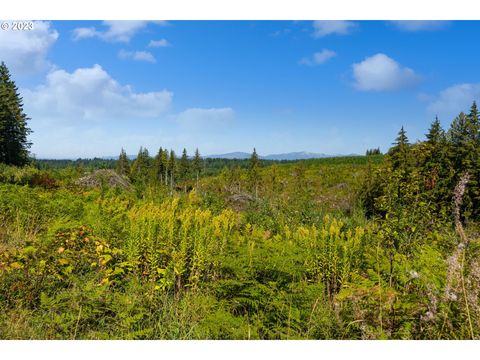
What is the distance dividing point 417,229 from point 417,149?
11.4 ft

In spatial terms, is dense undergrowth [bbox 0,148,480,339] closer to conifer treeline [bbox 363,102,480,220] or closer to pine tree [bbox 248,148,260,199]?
conifer treeline [bbox 363,102,480,220]

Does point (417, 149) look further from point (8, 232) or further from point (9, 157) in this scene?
point (9, 157)

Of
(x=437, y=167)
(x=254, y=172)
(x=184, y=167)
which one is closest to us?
(x=437, y=167)

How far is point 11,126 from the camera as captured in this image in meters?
35.9

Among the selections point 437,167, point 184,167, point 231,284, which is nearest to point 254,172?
point 437,167

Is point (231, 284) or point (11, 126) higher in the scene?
point (11, 126)

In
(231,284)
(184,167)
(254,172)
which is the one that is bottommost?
(231,284)

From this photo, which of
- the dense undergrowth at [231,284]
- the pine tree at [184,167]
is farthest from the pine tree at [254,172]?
the dense undergrowth at [231,284]

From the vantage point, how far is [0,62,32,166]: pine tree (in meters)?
33.8

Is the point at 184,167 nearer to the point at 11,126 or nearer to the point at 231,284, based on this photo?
the point at 11,126

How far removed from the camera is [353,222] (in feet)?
24.1

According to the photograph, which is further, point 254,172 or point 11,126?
point 11,126

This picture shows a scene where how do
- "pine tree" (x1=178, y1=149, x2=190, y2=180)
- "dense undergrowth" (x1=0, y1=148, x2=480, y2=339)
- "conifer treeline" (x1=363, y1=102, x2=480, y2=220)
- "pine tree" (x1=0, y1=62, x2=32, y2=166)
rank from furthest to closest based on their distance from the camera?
"pine tree" (x1=178, y1=149, x2=190, y2=180) → "pine tree" (x1=0, y1=62, x2=32, y2=166) → "conifer treeline" (x1=363, y1=102, x2=480, y2=220) → "dense undergrowth" (x1=0, y1=148, x2=480, y2=339)

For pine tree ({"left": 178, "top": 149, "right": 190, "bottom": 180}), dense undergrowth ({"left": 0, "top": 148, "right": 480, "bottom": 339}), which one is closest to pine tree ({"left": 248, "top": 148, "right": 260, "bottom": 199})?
pine tree ({"left": 178, "top": 149, "right": 190, "bottom": 180})
